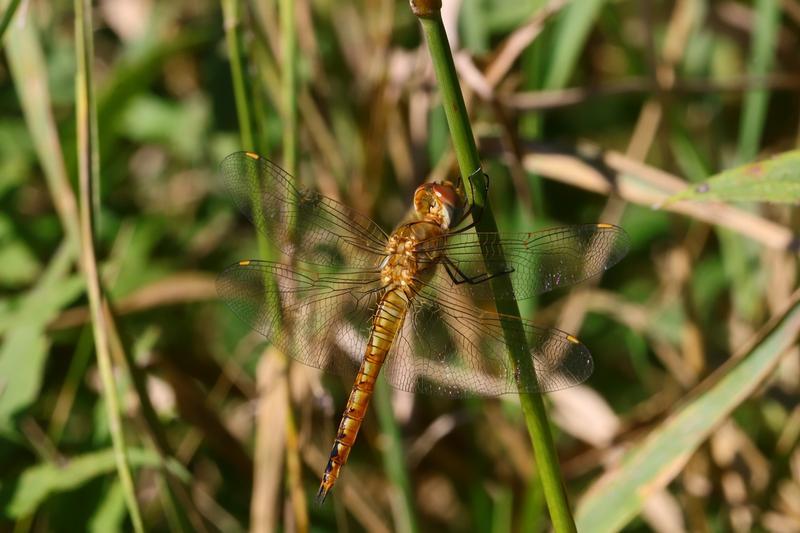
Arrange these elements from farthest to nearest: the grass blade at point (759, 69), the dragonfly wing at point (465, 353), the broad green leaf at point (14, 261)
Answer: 1. the broad green leaf at point (14, 261)
2. the grass blade at point (759, 69)
3. the dragonfly wing at point (465, 353)

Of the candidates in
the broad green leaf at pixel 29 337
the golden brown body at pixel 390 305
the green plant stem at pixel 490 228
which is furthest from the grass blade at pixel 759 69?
the broad green leaf at pixel 29 337

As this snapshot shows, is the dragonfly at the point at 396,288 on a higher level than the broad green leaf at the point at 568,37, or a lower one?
lower

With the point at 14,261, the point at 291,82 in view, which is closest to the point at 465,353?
the point at 291,82

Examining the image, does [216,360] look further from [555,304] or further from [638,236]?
[638,236]

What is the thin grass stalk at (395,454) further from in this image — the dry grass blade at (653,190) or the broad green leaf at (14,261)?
the broad green leaf at (14,261)

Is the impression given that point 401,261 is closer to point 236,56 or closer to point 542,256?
point 542,256

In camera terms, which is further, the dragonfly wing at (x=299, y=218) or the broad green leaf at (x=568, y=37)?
the broad green leaf at (x=568, y=37)

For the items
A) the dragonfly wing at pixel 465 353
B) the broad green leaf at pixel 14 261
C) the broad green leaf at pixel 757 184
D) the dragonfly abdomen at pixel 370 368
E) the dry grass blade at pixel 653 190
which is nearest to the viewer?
the broad green leaf at pixel 757 184

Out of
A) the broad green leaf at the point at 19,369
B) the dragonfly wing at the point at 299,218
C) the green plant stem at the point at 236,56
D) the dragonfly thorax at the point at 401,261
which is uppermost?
the green plant stem at the point at 236,56
